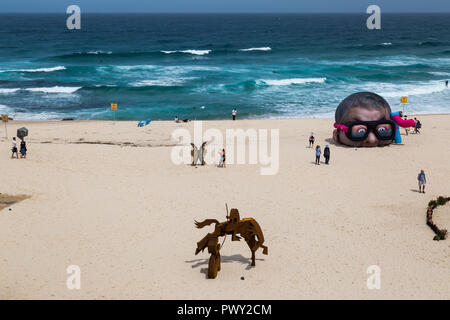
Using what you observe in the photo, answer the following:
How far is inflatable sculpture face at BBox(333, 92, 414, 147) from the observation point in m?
23.7

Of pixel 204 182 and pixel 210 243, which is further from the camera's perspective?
pixel 204 182

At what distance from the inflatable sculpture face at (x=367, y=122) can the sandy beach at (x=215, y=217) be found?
1.63 feet

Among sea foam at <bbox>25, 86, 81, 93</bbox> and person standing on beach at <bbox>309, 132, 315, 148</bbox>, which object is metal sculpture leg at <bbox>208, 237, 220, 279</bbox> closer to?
person standing on beach at <bbox>309, 132, 315, 148</bbox>

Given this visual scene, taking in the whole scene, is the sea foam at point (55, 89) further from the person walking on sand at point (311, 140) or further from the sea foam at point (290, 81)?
the person walking on sand at point (311, 140)

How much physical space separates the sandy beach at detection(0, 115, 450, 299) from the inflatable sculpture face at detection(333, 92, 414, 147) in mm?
498

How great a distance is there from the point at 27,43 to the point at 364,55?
2283 inches

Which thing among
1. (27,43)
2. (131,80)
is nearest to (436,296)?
(131,80)

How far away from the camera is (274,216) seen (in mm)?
16141

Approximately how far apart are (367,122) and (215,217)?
440 inches

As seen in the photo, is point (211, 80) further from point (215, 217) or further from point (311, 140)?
point (215, 217)

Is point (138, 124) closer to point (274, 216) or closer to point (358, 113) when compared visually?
point (358, 113)
